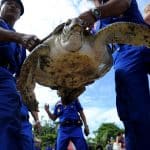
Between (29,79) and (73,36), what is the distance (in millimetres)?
567

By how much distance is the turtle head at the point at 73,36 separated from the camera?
3.19 meters

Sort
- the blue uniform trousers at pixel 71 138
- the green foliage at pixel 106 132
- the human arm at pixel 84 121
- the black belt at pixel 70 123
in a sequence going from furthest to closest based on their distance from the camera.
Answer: the green foliage at pixel 106 132, the human arm at pixel 84 121, the black belt at pixel 70 123, the blue uniform trousers at pixel 71 138

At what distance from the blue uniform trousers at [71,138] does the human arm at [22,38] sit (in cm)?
467

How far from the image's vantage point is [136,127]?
328cm

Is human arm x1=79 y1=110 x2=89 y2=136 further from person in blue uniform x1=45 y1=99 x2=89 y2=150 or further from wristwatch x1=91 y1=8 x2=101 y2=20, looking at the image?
wristwatch x1=91 y1=8 x2=101 y2=20

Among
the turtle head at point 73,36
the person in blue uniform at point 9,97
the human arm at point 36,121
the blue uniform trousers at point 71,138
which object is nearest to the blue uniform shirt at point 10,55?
the person in blue uniform at point 9,97

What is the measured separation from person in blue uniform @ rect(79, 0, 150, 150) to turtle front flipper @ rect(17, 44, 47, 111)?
47 centimetres

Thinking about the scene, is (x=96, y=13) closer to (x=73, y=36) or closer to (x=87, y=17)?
(x=87, y=17)

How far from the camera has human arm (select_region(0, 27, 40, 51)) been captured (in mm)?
3309

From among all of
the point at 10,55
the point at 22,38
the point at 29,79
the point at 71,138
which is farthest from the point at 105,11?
the point at 71,138

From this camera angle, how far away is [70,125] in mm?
8344

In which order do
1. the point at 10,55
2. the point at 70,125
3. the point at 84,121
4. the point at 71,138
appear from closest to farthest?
1. the point at 10,55
2. the point at 71,138
3. the point at 70,125
4. the point at 84,121

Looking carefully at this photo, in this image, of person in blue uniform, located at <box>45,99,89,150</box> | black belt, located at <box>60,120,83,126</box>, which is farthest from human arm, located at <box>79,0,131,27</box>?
black belt, located at <box>60,120,83,126</box>

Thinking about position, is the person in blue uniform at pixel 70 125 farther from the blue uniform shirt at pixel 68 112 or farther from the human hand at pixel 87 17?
the human hand at pixel 87 17
